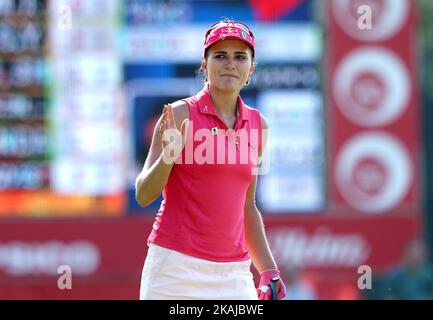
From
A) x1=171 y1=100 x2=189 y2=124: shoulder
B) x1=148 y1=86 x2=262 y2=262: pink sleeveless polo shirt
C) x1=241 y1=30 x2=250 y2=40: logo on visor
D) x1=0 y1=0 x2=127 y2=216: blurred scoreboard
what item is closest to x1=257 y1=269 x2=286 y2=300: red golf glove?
x1=148 y1=86 x2=262 y2=262: pink sleeveless polo shirt

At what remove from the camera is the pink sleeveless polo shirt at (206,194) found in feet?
16.3

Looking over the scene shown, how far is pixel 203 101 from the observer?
5.11m

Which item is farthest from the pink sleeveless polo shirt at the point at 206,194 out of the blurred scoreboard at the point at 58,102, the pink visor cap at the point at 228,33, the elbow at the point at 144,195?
the blurred scoreboard at the point at 58,102

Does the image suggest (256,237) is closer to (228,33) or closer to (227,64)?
(227,64)

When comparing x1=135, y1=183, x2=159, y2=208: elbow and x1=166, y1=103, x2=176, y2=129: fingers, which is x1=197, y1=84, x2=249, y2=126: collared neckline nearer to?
x1=166, y1=103, x2=176, y2=129: fingers

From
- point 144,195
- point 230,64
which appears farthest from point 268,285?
point 230,64

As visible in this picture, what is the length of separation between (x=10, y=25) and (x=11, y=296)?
2.61m

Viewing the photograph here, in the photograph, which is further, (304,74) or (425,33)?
(425,33)

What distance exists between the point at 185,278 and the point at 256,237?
0.56 metres

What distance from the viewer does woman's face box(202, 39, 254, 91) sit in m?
5.10

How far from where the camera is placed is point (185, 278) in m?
4.96

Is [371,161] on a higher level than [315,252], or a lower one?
higher

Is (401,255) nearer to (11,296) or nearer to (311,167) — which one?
(311,167)

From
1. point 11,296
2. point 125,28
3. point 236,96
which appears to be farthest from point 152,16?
point 236,96
